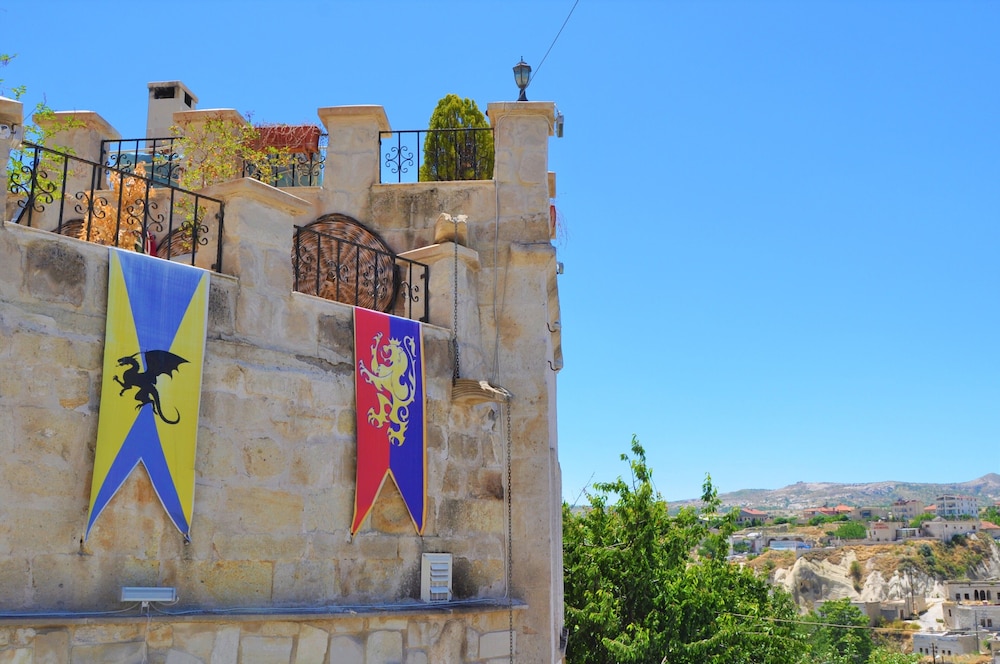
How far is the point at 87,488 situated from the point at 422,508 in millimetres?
2612

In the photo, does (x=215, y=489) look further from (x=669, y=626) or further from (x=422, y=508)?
(x=669, y=626)

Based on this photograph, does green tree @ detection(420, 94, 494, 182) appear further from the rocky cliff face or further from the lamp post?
the rocky cliff face

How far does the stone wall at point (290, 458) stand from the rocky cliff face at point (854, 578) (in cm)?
10801

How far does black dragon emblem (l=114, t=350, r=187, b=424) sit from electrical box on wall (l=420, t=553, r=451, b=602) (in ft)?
7.67

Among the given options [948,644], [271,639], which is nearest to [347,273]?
[271,639]

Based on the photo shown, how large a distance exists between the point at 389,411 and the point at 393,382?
24cm

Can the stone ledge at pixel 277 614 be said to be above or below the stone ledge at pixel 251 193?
below

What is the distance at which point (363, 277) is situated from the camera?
28.5 feet

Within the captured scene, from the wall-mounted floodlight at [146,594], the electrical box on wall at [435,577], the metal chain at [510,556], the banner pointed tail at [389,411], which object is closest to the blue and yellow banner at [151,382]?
the wall-mounted floodlight at [146,594]

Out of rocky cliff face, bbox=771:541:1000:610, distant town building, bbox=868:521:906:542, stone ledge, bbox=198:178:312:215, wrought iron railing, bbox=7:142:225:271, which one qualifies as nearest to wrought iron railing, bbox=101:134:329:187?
wrought iron railing, bbox=7:142:225:271

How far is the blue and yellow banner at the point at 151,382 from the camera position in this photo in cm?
555

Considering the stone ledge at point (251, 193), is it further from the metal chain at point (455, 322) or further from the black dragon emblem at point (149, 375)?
the metal chain at point (455, 322)

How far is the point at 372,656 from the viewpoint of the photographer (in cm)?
655

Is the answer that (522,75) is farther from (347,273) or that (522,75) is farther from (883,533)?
(883,533)
